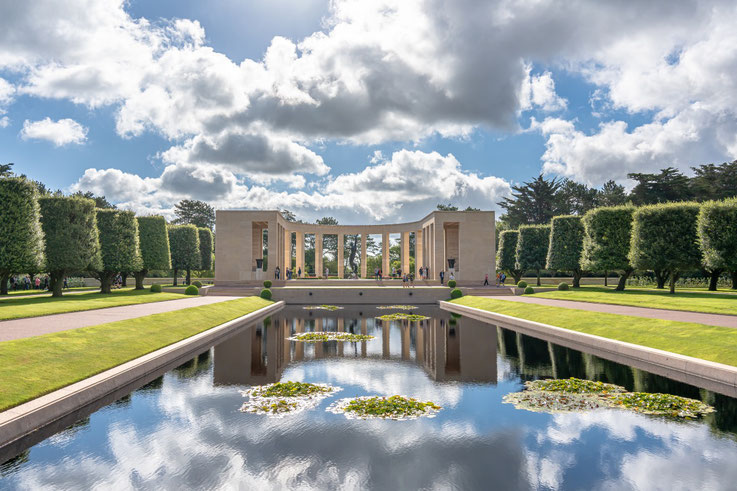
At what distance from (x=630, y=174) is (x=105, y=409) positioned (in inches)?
2838

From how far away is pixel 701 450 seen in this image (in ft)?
23.7

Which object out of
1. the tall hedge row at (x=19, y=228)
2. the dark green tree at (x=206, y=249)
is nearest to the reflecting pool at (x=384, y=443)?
the tall hedge row at (x=19, y=228)

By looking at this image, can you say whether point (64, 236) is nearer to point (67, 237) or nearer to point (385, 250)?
point (67, 237)

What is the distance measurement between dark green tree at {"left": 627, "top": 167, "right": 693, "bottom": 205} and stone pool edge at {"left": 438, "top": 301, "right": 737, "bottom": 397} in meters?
54.0

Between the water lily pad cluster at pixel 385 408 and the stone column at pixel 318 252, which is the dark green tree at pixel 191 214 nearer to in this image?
the stone column at pixel 318 252

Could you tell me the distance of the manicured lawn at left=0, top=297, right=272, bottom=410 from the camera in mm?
9234

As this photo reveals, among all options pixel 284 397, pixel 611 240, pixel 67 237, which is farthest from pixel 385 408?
pixel 611 240

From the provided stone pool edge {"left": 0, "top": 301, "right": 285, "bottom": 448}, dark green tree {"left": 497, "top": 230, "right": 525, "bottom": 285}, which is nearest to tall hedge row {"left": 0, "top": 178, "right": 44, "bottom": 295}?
stone pool edge {"left": 0, "top": 301, "right": 285, "bottom": 448}

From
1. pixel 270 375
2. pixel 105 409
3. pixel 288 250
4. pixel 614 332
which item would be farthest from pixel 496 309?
pixel 288 250

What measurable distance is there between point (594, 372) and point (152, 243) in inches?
1716

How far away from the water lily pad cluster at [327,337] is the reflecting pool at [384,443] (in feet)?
20.2

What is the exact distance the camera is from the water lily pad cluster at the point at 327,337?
19031mm

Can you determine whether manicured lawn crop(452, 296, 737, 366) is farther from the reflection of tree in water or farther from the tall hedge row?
the tall hedge row

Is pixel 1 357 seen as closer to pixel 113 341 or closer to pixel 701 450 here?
pixel 113 341
